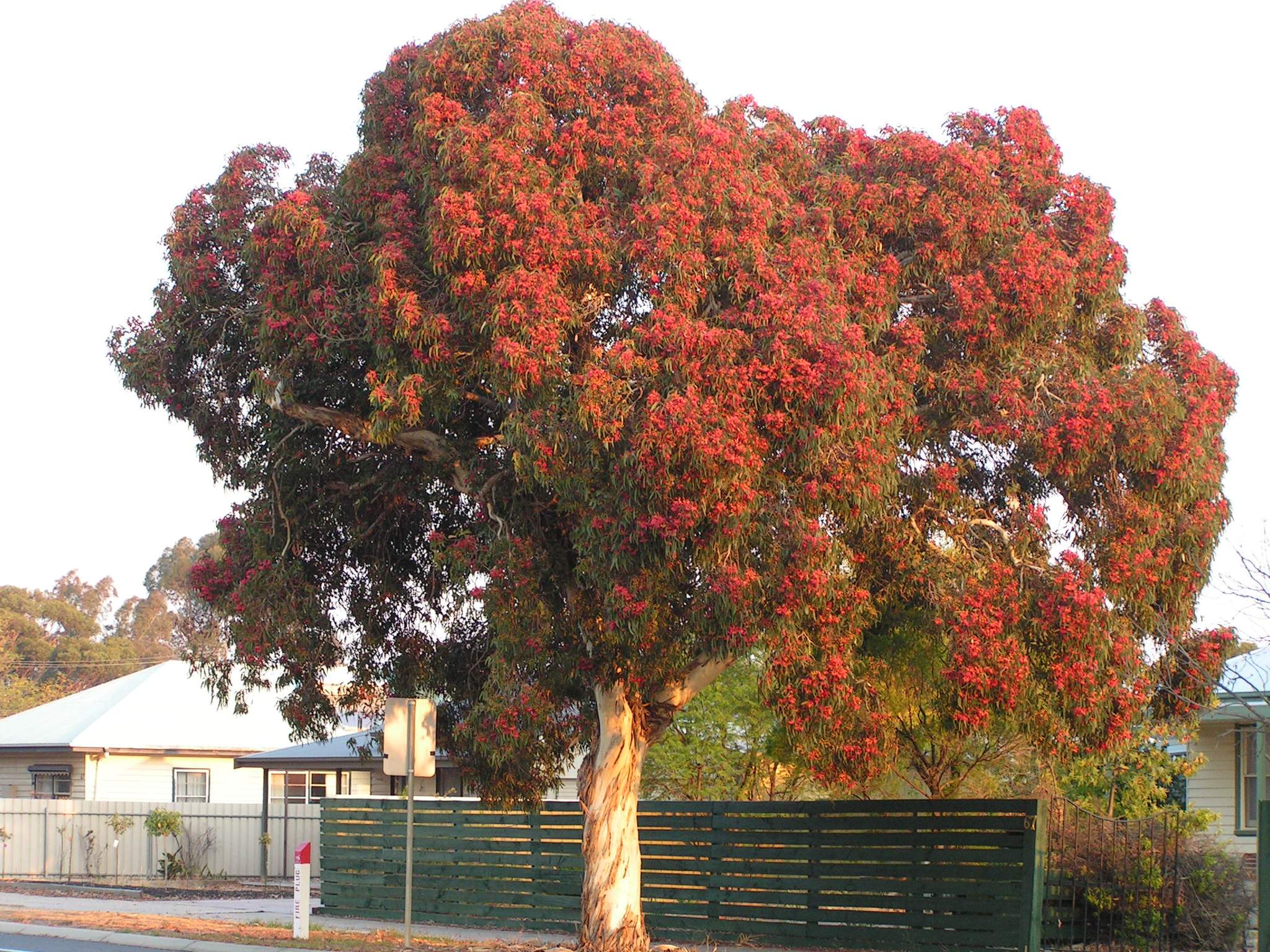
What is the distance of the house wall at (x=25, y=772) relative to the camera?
38906 mm

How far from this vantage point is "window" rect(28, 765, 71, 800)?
39344 millimetres

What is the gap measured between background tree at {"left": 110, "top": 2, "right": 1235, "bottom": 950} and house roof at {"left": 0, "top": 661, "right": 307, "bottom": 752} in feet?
73.0

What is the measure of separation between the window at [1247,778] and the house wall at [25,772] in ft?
90.6

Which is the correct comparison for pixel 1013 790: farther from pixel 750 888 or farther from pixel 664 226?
pixel 664 226

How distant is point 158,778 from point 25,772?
364cm

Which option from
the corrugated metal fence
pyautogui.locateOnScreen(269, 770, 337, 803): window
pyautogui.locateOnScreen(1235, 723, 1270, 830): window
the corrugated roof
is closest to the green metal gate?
pyautogui.locateOnScreen(1235, 723, 1270, 830): window

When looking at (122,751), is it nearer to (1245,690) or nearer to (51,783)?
(51,783)

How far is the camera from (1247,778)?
915 inches

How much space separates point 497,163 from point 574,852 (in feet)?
34.8

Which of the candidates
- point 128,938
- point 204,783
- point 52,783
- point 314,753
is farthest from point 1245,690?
point 52,783

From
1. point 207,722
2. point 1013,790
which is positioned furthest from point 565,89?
point 207,722

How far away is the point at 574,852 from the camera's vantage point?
21.9 m

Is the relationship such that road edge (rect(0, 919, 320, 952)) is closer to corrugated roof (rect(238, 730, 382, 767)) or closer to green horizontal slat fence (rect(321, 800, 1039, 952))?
green horizontal slat fence (rect(321, 800, 1039, 952))

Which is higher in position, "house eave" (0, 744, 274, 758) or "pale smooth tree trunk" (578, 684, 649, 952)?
"pale smooth tree trunk" (578, 684, 649, 952)
